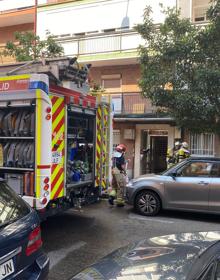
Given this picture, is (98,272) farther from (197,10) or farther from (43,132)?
(197,10)

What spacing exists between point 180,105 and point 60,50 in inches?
225

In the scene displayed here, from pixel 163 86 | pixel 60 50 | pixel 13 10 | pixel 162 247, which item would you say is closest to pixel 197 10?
pixel 60 50

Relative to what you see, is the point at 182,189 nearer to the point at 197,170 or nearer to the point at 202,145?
the point at 197,170

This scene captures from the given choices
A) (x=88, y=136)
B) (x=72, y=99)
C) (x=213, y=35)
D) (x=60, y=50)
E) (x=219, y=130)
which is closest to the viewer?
(x=72, y=99)

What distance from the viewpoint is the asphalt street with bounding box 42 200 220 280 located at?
18.6 ft

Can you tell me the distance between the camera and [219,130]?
10.7 m

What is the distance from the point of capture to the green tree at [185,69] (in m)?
9.87

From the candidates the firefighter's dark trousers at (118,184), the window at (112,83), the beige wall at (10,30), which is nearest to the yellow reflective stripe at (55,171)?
the firefighter's dark trousers at (118,184)

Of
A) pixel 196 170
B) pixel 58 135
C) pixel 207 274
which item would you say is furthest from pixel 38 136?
pixel 196 170

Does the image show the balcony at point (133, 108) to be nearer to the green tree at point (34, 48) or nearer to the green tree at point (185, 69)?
the green tree at point (34, 48)

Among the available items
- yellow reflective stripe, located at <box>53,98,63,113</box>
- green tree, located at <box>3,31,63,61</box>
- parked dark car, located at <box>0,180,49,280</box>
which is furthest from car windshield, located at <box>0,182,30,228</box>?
green tree, located at <box>3,31,63,61</box>

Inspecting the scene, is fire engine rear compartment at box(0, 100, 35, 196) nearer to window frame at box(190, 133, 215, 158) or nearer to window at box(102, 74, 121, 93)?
window frame at box(190, 133, 215, 158)

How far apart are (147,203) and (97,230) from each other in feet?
6.58

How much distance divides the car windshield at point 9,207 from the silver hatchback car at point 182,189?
5.49m
